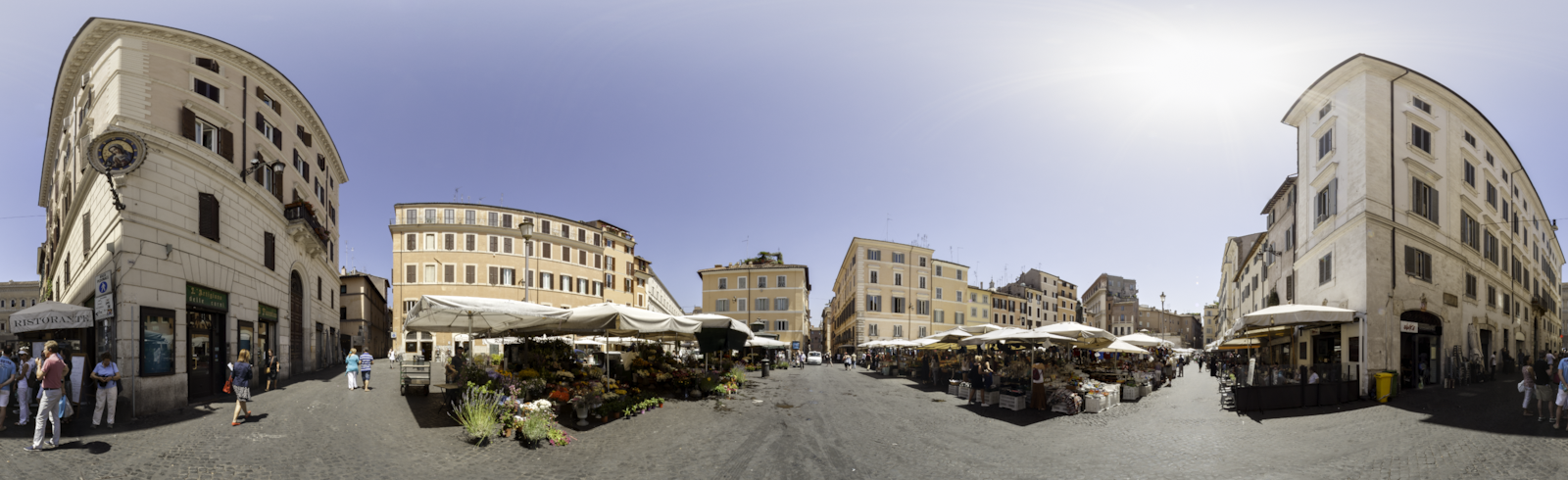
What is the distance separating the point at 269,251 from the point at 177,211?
22.9 ft

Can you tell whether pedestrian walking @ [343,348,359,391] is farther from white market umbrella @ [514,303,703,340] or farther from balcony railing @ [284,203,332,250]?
balcony railing @ [284,203,332,250]

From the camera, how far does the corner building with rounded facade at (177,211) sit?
591 inches

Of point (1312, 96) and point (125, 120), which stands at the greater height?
point (1312, 96)

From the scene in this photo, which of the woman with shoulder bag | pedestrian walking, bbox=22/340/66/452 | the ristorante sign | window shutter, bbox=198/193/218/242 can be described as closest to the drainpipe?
the woman with shoulder bag

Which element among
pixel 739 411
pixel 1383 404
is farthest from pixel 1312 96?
pixel 739 411

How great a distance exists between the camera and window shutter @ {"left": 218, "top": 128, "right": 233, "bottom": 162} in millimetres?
19656

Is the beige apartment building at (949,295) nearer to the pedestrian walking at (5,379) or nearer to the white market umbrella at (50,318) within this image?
the white market umbrella at (50,318)

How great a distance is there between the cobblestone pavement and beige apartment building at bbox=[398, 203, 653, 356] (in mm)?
38416

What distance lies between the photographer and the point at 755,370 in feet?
122

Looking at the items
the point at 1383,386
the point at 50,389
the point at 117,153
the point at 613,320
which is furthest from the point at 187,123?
the point at 1383,386

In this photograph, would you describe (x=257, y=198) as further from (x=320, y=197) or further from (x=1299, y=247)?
(x=1299, y=247)

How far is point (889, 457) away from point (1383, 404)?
49.3 ft

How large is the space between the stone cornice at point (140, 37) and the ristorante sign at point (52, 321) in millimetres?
7503

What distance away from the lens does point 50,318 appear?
574 inches
